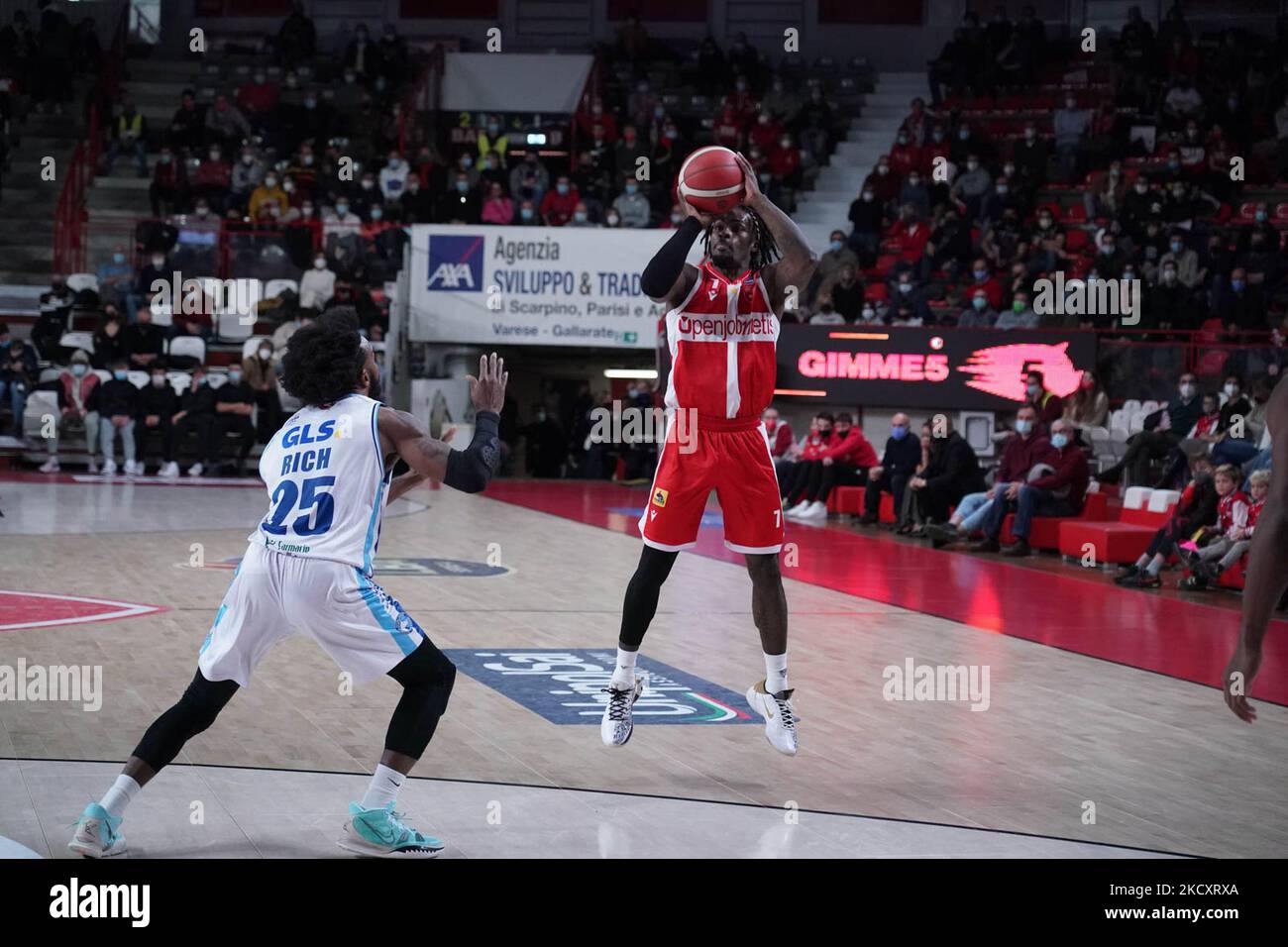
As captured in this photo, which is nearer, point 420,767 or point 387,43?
point 420,767

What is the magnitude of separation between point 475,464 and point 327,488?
0.43m

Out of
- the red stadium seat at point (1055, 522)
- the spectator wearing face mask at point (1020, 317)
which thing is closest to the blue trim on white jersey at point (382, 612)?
the red stadium seat at point (1055, 522)

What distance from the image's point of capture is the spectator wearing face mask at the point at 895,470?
15797 millimetres

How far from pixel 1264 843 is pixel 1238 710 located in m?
1.91

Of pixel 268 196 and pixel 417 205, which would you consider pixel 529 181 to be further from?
pixel 268 196

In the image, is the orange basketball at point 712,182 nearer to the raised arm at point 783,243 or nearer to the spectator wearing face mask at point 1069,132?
the raised arm at point 783,243

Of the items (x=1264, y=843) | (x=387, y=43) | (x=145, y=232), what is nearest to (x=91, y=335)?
(x=145, y=232)

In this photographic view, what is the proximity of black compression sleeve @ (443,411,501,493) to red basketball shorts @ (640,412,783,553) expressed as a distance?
4.99 ft

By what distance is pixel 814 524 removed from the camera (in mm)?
16391

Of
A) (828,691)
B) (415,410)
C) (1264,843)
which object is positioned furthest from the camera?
(415,410)

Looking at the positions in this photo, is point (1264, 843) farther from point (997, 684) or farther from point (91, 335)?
point (91, 335)

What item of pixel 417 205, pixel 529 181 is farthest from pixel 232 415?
pixel 529 181

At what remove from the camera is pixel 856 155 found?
26.0 meters

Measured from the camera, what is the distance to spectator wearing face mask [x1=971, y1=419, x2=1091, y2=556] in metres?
13.8
